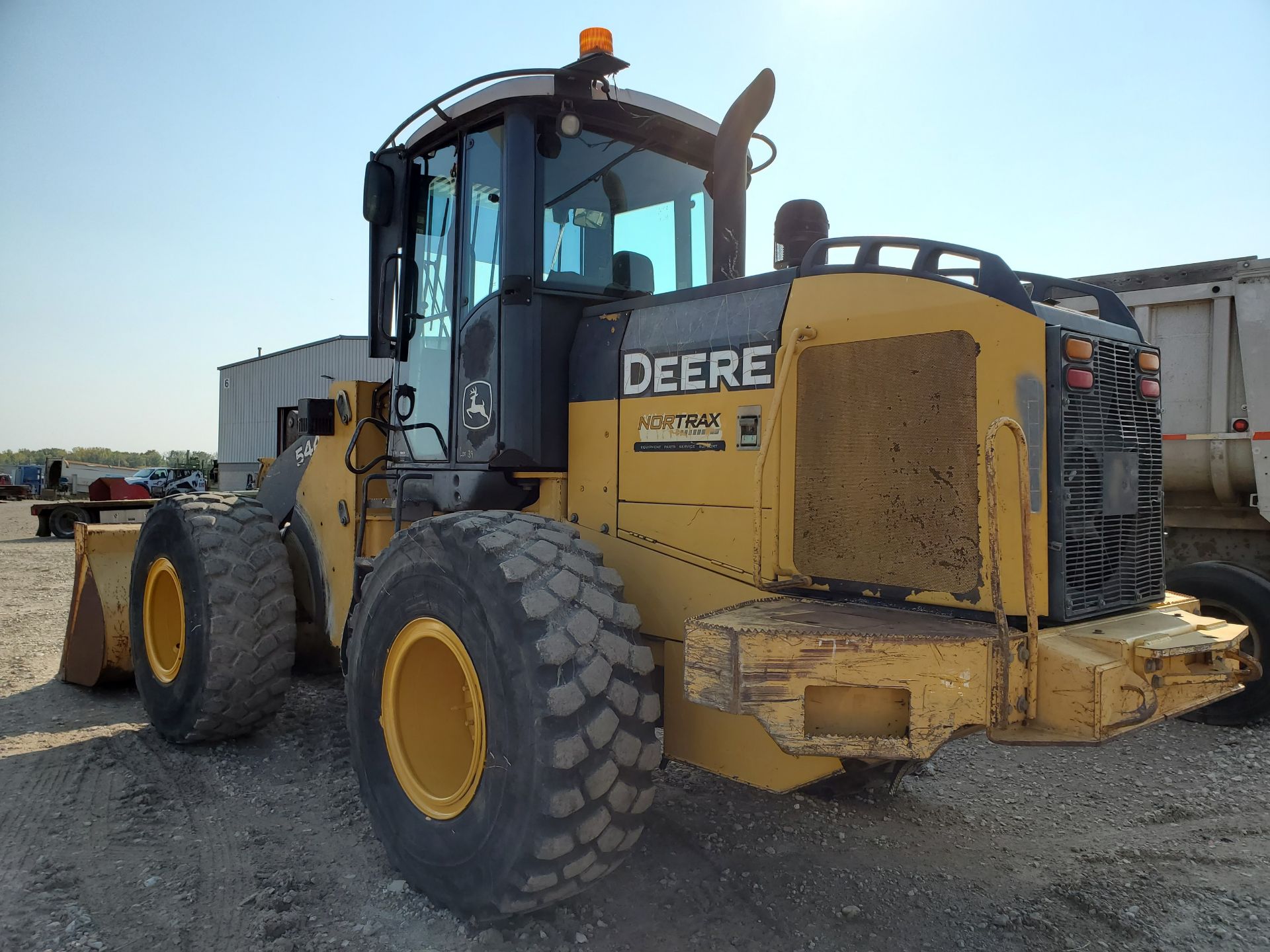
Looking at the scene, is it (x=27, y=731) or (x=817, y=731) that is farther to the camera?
(x=27, y=731)

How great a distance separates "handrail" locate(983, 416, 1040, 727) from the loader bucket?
5.42 metres

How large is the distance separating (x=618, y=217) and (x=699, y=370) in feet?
3.42

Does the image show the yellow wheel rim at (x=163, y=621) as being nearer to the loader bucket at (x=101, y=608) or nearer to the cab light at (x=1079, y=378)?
the loader bucket at (x=101, y=608)

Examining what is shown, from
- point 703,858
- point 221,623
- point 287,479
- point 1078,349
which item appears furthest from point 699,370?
point 287,479

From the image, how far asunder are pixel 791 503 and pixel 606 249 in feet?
5.06

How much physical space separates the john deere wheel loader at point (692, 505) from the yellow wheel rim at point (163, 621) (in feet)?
4.90

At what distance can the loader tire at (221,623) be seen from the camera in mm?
4562

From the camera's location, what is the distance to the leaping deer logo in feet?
12.4

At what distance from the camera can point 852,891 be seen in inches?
128

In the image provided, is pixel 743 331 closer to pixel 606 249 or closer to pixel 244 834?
pixel 606 249

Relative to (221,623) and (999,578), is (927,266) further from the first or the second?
(221,623)

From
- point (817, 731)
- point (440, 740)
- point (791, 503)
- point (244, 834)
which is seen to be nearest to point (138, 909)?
point (244, 834)

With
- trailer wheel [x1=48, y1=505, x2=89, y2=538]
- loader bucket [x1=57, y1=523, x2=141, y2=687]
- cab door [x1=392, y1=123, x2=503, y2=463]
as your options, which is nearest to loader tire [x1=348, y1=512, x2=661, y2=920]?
cab door [x1=392, y1=123, x2=503, y2=463]

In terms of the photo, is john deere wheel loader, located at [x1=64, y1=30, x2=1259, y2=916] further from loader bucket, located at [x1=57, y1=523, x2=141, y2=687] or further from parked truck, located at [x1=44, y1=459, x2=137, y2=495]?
parked truck, located at [x1=44, y1=459, x2=137, y2=495]
